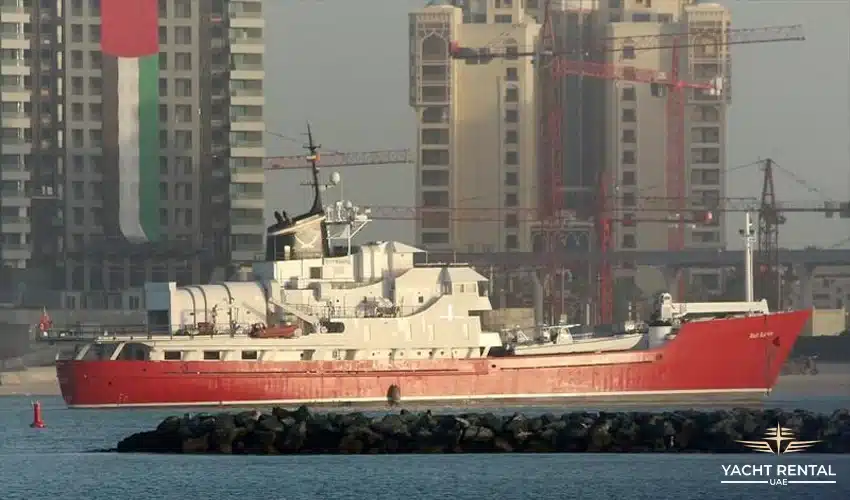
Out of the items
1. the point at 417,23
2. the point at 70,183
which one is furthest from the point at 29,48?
the point at 417,23

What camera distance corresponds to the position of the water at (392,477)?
150 feet

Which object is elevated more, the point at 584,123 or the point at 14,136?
the point at 584,123

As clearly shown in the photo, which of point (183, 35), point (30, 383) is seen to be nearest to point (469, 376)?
point (30, 383)

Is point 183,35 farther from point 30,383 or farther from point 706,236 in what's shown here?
point 706,236

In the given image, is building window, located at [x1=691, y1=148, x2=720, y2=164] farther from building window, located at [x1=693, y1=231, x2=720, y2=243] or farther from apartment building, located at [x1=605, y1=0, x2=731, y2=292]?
building window, located at [x1=693, y1=231, x2=720, y2=243]

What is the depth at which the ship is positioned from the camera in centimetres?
7162

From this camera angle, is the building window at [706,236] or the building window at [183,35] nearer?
the building window at [183,35]

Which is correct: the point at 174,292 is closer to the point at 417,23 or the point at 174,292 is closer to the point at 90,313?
the point at 90,313

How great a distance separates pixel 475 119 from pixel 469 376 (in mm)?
81964

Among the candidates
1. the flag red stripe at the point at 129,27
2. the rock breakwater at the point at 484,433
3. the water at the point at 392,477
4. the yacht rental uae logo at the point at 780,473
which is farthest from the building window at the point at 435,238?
the yacht rental uae logo at the point at 780,473

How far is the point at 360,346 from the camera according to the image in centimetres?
7288

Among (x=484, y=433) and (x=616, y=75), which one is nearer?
(x=484, y=433)

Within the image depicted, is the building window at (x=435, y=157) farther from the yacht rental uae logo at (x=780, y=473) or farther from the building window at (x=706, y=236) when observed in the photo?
the yacht rental uae logo at (x=780, y=473)

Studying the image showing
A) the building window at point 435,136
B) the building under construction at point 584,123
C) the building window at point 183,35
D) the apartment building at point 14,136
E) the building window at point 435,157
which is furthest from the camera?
the building window at point 435,136
